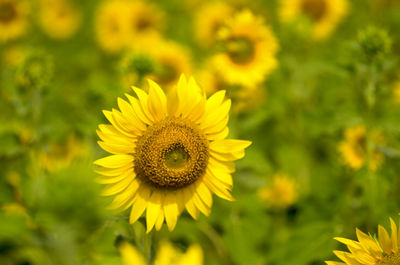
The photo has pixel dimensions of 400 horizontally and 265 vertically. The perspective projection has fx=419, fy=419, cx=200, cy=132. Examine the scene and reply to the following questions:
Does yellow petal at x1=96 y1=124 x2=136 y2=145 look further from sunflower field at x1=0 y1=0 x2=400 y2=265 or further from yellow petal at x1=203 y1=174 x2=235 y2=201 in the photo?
yellow petal at x1=203 y1=174 x2=235 y2=201

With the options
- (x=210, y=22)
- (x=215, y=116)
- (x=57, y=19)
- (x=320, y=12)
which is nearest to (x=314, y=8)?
(x=320, y=12)

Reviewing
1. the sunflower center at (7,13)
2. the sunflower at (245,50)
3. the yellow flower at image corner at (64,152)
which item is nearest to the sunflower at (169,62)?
the sunflower at (245,50)

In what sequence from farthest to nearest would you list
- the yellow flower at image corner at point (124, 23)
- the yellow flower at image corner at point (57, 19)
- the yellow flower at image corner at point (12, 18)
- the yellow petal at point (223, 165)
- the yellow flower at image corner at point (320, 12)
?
the yellow flower at image corner at point (57, 19)
the yellow flower at image corner at point (124, 23)
the yellow flower at image corner at point (320, 12)
the yellow flower at image corner at point (12, 18)
the yellow petal at point (223, 165)

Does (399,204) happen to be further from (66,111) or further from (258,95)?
(66,111)

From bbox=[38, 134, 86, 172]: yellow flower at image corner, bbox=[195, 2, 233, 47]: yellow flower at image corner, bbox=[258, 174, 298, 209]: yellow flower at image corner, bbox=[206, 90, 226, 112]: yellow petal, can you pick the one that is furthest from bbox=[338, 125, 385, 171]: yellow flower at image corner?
bbox=[195, 2, 233, 47]: yellow flower at image corner

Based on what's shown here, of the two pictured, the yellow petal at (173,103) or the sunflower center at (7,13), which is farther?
the sunflower center at (7,13)

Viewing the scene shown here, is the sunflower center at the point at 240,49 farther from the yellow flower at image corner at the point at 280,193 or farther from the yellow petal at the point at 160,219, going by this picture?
the yellow petal at the point at 160,219

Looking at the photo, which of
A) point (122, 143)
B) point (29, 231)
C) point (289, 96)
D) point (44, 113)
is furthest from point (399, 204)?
point (44, 113)
